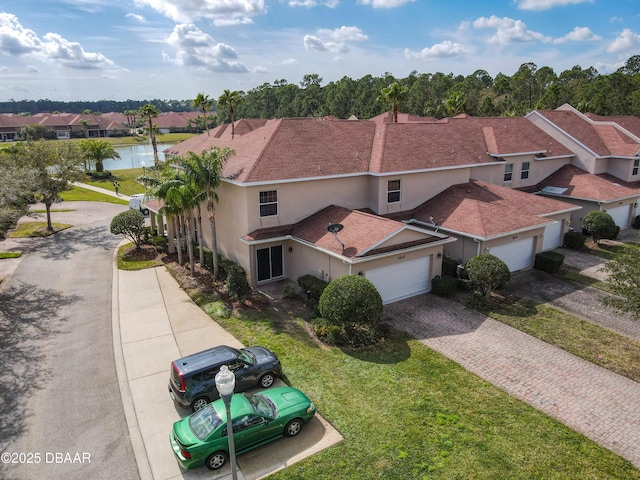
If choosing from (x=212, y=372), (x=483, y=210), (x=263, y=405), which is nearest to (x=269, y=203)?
(x=212, y=372)

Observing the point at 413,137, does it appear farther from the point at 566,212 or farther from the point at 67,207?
the point at 67,207

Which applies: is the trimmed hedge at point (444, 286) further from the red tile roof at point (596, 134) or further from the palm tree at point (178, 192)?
the red tile roof at point (596, 134)

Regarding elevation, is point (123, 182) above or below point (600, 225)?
below

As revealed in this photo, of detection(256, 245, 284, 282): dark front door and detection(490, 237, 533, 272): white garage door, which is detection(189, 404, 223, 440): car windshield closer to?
detection(256, 245, 284, 282): dark front door

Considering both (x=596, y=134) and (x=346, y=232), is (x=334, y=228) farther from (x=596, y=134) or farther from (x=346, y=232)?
(x=596, y=134)

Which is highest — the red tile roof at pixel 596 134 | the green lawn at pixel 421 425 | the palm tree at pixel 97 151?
the red tile roof at pixel 596 134

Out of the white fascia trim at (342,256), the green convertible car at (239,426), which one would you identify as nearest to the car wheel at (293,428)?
the green convertible car at (239,426)

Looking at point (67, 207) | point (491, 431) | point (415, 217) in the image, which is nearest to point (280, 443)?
point (491, 431)
